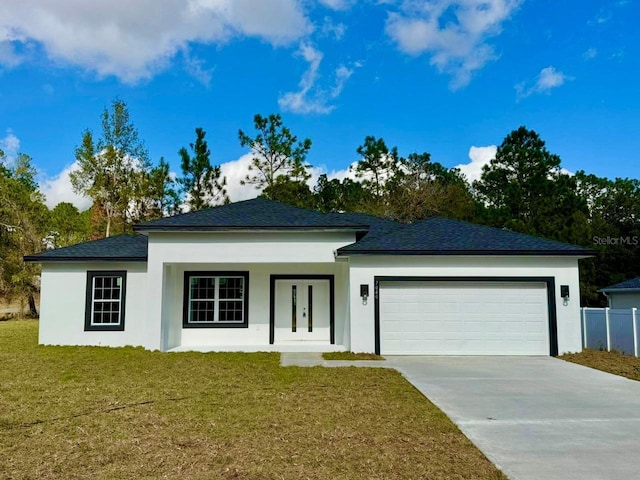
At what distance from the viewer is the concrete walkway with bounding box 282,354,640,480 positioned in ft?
14.9

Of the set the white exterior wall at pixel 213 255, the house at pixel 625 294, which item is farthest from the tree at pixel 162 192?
the house at pixel 625 294

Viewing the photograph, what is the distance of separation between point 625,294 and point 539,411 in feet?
53.3

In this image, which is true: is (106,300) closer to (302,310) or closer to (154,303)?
(154,303)

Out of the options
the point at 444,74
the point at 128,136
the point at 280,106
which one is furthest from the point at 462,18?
the point at 128,136

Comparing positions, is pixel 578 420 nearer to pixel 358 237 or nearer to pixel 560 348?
pixel 560 348

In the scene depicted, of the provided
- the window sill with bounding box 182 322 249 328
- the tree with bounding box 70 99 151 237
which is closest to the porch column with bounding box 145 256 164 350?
the window sill with bounding box 182 322 249 328

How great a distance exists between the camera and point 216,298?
46.8ft

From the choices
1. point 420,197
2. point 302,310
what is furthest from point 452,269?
point 420,197

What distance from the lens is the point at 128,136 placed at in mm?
28844

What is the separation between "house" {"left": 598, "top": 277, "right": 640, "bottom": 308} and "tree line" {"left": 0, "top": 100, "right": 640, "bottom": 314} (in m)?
5.45

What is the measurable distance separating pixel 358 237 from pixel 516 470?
953 cm

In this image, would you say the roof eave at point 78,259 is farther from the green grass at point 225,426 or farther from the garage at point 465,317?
the garage at point 465,317

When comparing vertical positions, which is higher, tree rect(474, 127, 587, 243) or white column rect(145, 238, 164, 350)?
tree rect(474, 127, 587, 243)

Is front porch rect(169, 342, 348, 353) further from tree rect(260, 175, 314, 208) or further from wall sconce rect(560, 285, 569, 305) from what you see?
tree rect(260, 175, 314, 208)
